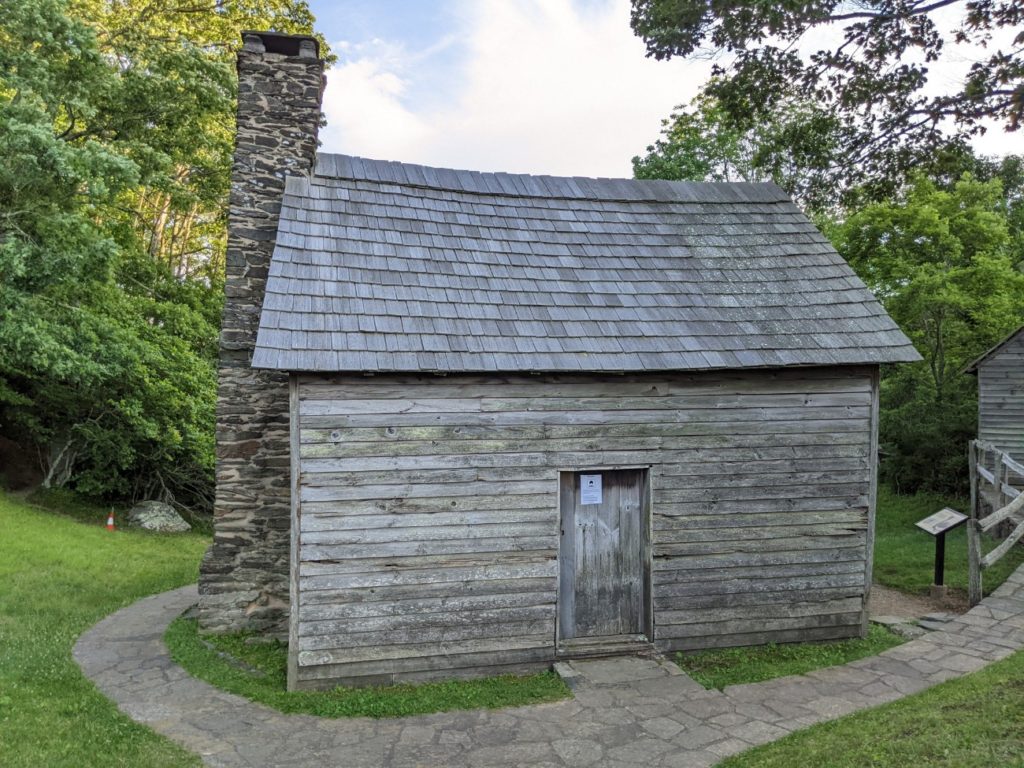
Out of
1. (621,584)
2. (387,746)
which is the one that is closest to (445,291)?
(621,584)

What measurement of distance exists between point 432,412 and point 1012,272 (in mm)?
19059

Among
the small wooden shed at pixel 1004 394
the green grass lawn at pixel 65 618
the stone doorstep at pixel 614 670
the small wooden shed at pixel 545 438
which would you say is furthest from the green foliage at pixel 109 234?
the small wooden shed at pixel 1004 394

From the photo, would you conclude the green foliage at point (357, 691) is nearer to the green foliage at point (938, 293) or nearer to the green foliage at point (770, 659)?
the green foliage at point (770, 659)

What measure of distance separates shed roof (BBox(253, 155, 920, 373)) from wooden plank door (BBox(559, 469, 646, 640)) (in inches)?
55.5

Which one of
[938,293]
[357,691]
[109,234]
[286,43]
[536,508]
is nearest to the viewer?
[357,691]

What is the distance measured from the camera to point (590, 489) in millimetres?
7734

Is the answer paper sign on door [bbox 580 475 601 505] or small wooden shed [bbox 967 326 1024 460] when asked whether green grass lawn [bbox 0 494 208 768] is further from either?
small wooden shed [bbox 967 326 1024 460]

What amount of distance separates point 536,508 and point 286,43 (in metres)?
6.82

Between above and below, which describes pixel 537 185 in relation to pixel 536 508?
above

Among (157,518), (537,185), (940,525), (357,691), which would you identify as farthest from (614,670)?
(157,518)

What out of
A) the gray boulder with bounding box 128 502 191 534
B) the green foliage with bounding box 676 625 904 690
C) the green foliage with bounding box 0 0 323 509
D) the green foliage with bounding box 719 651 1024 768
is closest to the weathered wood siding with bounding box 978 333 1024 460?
the green foliage with bounding box 676 625 904 690

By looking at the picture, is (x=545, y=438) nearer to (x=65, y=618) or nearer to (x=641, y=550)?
(x=641, y=550)

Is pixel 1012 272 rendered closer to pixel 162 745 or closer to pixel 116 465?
pixel 162 745

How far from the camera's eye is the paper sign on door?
Answer: 25.3ft
